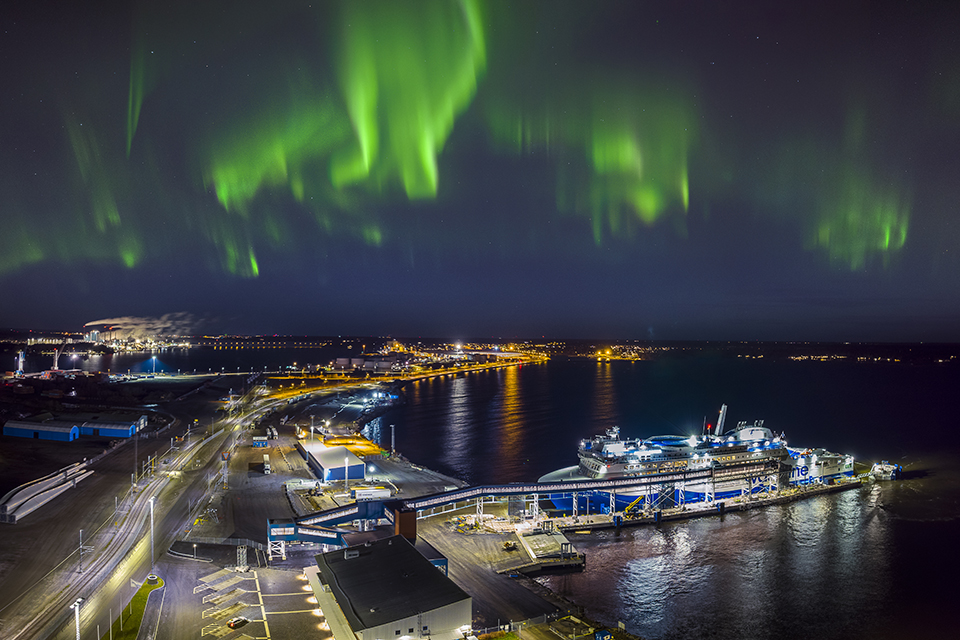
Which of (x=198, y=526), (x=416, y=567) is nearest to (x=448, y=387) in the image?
(x=198, y=526)

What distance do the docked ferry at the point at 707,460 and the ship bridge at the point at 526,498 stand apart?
1.17 feet

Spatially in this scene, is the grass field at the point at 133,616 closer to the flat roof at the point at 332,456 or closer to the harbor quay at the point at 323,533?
the harbor quay at the point at 323,533

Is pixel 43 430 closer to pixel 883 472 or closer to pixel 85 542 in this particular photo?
pixel 85 542

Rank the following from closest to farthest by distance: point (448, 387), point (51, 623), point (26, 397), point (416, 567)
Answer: point (51, 623)
point (416, 567)
point (26, 397)
point (448, 387)

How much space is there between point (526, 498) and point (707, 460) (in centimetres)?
1453

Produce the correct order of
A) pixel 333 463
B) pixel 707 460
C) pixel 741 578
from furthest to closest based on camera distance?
pixel 707 460 < pixel 333 463 < pixel 741 578

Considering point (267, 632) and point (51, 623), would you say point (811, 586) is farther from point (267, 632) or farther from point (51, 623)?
point (51, 623)

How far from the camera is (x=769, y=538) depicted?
106ft

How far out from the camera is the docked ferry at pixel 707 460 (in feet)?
130

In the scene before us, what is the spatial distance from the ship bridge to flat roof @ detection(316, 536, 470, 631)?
11.8 feet

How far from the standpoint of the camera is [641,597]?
2431cm

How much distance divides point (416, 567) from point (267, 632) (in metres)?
5.04

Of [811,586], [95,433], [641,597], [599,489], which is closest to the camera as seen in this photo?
[641,597]

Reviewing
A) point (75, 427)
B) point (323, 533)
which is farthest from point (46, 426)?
point (323, 533)
